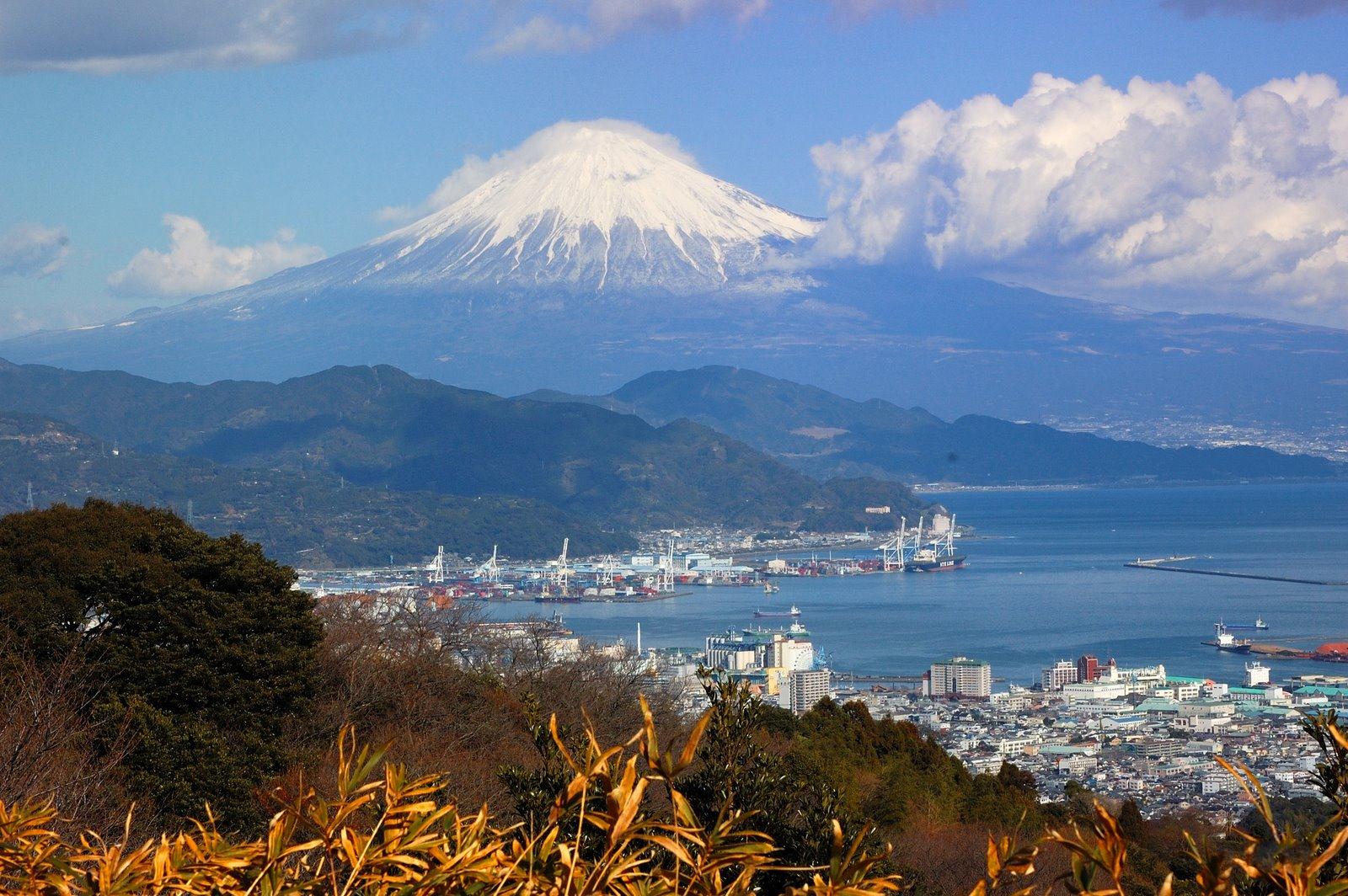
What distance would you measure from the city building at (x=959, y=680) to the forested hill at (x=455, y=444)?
35.0 m

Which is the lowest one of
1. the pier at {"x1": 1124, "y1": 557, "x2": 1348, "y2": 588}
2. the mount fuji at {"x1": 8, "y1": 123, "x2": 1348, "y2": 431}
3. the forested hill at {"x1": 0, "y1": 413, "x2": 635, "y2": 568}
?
the pier at {"x1": 1124, "y1": 557, "x2": 1348, "y2": 588}

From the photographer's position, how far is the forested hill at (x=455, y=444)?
198 feet

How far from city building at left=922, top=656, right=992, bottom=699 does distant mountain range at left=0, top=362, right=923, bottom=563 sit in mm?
32789

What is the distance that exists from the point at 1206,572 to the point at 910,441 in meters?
48.1

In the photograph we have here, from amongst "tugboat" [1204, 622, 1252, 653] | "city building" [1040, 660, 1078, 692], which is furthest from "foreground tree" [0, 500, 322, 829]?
"tugboat" [1204, 622, 1252, 653]

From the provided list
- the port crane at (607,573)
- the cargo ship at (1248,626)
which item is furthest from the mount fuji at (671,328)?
the cargo ship at (1248,626)

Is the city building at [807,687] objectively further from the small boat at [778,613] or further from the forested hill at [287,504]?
the forested hill at [287,504]

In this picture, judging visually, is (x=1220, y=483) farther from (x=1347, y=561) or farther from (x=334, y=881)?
(x=334, y=881)

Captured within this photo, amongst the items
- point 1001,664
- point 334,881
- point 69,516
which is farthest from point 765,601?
point 334,881

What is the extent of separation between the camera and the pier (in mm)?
38594

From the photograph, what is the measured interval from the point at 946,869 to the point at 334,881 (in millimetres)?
5930

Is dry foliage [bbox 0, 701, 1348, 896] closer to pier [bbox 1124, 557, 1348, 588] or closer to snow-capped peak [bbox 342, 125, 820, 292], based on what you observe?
pier [bbox 1124, 557, 1348, 588]

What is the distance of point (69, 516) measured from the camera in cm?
880

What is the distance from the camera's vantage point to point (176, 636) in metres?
7.46
